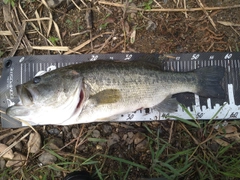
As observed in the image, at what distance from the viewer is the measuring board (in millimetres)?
3729

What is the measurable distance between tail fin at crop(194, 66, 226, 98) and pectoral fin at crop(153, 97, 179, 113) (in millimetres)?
449

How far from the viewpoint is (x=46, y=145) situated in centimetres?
369

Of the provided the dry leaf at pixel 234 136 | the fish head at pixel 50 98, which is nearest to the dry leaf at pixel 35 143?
the fish head at pixel 50 98

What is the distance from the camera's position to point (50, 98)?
286cm

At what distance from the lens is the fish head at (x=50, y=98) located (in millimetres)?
2811

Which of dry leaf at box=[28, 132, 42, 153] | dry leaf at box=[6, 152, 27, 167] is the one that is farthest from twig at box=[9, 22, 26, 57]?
dry leaf at box=[6, 152, 27, 167]

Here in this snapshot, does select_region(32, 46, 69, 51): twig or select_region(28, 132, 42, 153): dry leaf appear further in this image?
select_region(32, 46, 69, 51): twig

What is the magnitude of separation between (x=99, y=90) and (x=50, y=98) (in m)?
0.62

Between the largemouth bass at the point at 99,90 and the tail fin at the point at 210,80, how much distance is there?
2 cm

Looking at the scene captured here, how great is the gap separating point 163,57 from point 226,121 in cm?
144

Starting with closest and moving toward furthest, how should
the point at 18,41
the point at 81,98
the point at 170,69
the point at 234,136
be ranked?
the point at 81,98
the point at 234,136
the point at 170,69
the point at 18,41

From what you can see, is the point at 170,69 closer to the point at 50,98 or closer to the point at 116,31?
the point at 116,31

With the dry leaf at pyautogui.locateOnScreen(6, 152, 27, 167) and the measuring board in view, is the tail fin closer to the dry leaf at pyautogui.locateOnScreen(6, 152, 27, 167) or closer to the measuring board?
the measuring board

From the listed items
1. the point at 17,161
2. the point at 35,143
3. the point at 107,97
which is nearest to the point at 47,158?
the point at 35,143
